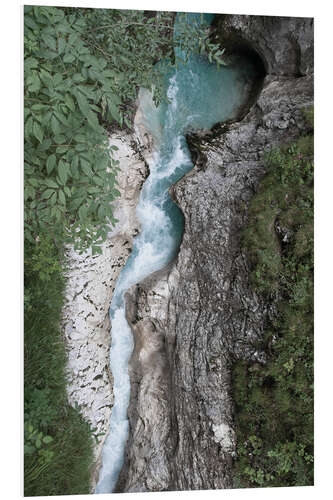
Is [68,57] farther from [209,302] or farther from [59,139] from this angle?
[209,302]

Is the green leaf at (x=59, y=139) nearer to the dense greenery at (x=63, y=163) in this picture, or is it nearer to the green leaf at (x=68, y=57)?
the dense greenery at (x=63, y=163)

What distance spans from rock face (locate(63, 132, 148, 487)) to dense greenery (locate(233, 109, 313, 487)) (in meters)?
1.63

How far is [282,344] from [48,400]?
2387 millimetres

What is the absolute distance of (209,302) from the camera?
3.83 m

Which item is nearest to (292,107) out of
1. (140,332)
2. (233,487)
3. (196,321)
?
(196,321)

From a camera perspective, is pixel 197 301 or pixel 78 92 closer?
→ pixel 78 92

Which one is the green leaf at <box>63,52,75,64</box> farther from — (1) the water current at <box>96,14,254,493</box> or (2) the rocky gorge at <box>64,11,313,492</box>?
(1) the water current at <box>96,14,254,493</box>

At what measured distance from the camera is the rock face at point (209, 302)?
3.56m

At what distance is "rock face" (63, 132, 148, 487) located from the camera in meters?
3.91

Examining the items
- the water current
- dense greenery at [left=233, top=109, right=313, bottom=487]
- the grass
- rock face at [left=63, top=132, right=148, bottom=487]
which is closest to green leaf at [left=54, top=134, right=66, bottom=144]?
the grass

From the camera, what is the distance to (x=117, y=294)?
4387 mm

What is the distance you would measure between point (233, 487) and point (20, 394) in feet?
7.69

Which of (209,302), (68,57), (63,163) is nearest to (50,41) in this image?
(68,57)

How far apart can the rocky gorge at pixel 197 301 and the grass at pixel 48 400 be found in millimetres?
328
